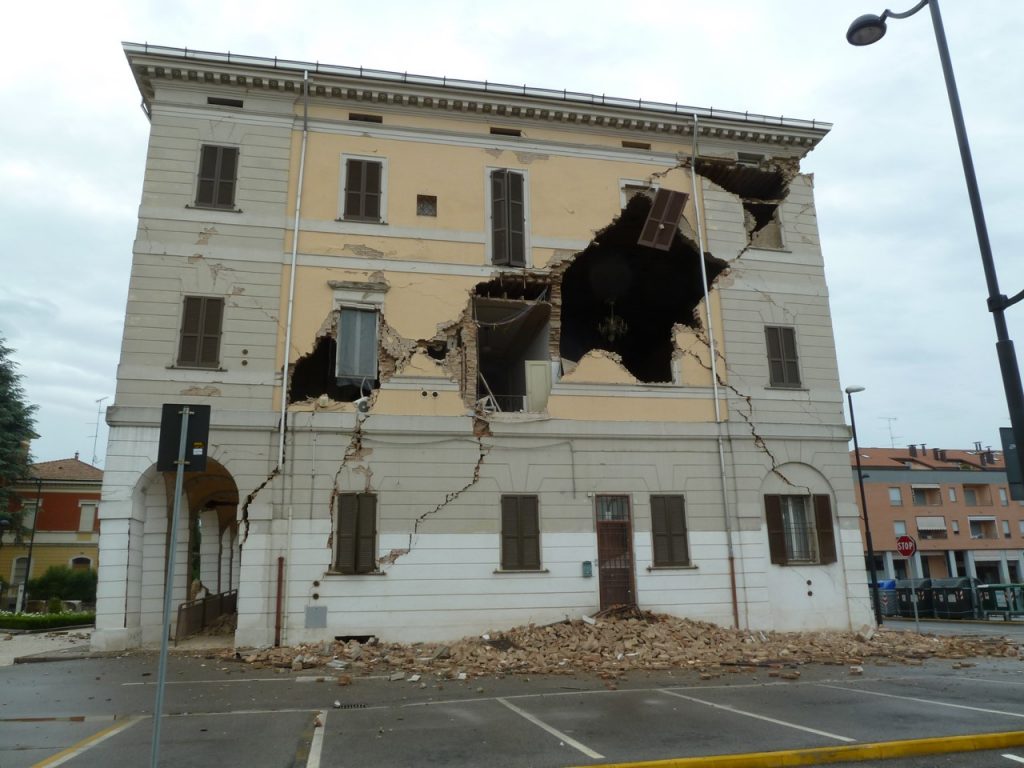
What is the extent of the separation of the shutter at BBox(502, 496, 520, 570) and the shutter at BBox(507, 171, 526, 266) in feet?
18.9

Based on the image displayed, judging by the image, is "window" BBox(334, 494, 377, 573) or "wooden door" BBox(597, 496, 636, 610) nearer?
"window" BBox(334, 494, 377, 573)

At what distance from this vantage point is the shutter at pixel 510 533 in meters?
15.7

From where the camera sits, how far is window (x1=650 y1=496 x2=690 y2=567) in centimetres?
1638

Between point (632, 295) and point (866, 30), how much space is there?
14372mm

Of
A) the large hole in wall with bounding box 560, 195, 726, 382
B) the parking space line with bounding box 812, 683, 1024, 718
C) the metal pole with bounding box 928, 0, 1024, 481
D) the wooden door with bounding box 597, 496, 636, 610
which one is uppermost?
the large hole in wall with bounding box 560, 195, 726, 382

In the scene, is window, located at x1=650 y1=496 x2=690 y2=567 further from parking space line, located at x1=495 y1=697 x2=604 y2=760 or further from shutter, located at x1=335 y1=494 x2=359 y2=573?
parking space line, located at x1=495 y1=697 x2=604 y2=760

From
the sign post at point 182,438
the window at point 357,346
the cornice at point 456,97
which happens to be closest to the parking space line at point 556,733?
the sign post at point 182,438

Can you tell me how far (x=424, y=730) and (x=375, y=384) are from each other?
374 inches

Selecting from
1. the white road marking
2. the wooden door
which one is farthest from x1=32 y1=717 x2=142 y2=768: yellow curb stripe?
the wooden door

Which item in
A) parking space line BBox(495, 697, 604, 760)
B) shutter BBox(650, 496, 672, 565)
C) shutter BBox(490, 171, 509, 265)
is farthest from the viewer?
shutter BBox(490, 171, 509, 265)

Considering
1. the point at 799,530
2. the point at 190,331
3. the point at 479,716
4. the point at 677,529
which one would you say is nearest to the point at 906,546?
the point at 799,530

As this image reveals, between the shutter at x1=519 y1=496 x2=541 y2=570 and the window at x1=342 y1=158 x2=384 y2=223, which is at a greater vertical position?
the window at x1=342 y1=158 x2=384 y2=223

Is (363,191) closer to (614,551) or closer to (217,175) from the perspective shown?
(217,175)

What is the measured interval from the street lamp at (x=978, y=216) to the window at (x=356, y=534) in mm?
11668
